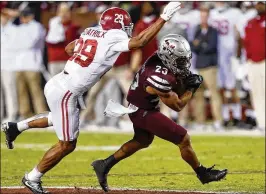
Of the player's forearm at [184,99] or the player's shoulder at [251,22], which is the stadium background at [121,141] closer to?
the player's shoulder at [251,22]

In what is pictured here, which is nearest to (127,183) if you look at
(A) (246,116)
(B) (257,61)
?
(B) (257,61)

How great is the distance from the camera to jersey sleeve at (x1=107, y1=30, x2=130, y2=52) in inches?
365

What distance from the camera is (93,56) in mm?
9453

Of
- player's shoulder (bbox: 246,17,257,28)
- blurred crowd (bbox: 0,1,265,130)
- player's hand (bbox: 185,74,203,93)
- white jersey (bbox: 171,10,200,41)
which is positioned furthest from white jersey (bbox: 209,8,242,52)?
player's hand (bbox: 185,74,203,93)

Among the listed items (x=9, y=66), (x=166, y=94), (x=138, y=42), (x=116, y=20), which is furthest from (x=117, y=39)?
(x=9, y=66)

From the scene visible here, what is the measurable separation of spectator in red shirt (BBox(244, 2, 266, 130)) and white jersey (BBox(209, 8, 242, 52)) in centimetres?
96

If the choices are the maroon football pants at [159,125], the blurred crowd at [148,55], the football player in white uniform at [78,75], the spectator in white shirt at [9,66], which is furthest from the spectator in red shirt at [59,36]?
the maroon football pants at [159,125]

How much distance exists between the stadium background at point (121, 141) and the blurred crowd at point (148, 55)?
46 mm

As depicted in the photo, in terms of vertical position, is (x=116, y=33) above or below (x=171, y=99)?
above

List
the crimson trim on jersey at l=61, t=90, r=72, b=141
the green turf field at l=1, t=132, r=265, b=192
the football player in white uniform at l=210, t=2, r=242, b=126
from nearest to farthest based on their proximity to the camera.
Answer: the crimson trim on jersey at l=61, t=90, r=72, b=141 < the green turf field at l=1, t=132, r=265, b=192 < the football player in white uniform at l=210, t=2, r=242, b=126

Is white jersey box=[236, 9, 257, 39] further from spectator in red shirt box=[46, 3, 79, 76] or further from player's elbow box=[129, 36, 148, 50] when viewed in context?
player's elbow box=[129, 36, 148, 50]

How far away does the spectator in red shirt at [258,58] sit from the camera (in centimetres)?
1625

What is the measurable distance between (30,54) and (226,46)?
10.9 ft

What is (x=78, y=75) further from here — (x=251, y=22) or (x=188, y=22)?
(x=188, y=22)
